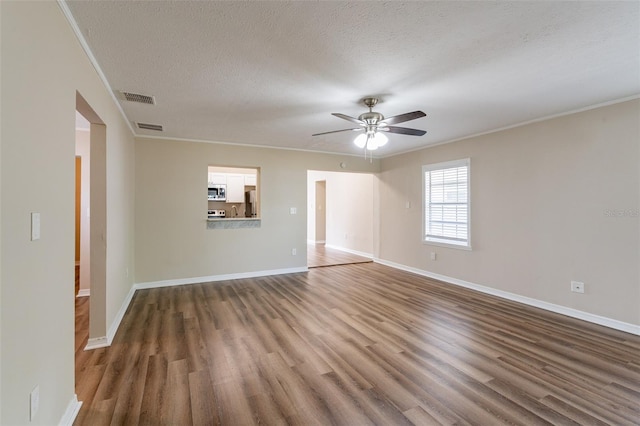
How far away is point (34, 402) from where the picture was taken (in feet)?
4.46

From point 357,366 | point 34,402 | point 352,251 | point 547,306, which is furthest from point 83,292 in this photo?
point 547,306

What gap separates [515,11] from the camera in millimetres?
1792

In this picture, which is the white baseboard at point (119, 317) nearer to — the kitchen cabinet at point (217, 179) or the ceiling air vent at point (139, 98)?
the ceiling air vent at point (139, 98)

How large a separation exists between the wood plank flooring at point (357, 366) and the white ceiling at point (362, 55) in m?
2.52

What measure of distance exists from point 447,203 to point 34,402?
5.42 metres

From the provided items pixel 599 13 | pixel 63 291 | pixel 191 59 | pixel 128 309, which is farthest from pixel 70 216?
pixel 599 13

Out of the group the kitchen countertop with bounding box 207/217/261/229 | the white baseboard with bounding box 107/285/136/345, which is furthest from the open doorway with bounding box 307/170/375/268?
the white baseboard with bounding box 107/285/136/345

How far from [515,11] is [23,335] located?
3098 mm

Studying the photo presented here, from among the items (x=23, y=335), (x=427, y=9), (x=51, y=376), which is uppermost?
(x=427, y=9)

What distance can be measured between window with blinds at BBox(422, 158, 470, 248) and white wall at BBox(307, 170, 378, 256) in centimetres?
163

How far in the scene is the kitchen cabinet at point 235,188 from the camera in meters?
7.79

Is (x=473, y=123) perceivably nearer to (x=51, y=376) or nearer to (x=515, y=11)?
(x=515, y=11)

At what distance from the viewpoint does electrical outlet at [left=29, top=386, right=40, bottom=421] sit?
1328 millimetres

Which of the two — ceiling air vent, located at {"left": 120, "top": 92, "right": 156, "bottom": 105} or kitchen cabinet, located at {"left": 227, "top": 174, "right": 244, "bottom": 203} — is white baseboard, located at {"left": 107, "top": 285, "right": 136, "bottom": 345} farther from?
kitchen cabinet, located at {"left": 227, "top": 174, "right": 244, "bottom": 203}
